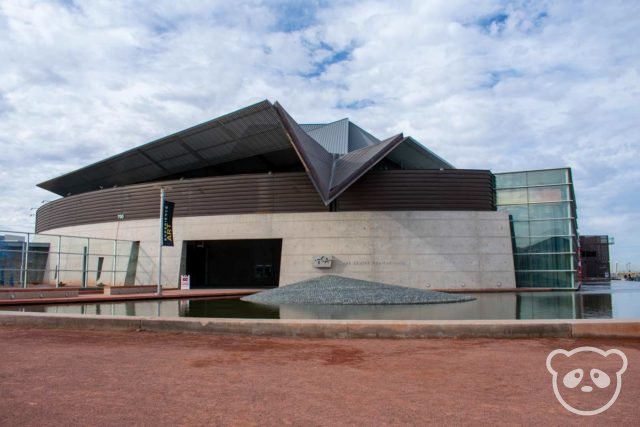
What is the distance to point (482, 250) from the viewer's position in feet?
108

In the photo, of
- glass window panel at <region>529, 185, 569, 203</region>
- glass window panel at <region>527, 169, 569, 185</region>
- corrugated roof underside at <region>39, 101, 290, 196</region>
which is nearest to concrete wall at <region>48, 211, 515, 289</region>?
glass window panel at <region>529, 185, 569, 203</region>

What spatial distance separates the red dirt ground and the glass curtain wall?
26.4m

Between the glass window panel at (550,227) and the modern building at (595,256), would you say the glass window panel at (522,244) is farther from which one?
the modern building at (595,256)

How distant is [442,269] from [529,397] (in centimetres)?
2710

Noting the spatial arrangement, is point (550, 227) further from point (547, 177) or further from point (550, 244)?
point (547, 177)

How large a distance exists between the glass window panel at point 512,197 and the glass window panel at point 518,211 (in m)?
0.30

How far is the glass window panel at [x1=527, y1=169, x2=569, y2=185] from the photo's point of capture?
34500 mm

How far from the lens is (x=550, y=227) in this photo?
1362 inches

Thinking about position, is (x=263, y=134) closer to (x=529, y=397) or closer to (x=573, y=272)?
(x=573, y=272)

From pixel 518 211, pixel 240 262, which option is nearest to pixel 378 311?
pixel 518 211

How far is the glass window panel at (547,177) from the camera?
113 feet

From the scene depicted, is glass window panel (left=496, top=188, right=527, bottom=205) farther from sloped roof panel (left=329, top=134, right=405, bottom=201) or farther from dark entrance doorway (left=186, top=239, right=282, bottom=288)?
dark entrance doorway (left=186, top=239, right=282, bottom=288)

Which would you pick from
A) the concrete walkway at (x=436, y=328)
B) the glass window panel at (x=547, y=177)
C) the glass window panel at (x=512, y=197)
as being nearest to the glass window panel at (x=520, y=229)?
the glass window panel at (x=512, y=197)

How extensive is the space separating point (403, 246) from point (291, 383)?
2678 centimetres
